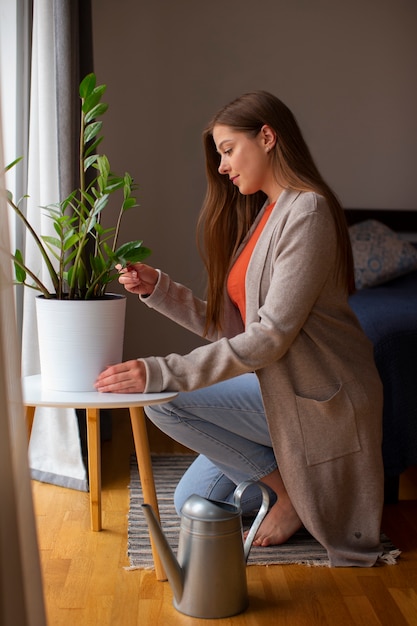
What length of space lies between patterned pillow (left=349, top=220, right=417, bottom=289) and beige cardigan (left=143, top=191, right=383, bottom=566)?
1654 millimetres

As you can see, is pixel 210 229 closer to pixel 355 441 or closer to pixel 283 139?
pixel 283 139

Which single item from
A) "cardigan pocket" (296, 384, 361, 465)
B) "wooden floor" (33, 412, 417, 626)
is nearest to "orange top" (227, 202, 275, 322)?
"cardigan pocket" (296, 384, 361, 465)

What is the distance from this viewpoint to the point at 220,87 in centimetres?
413

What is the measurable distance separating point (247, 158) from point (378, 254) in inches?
74.3

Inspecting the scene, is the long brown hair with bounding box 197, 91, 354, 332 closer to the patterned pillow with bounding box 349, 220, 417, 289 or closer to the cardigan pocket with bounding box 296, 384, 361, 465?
the cardigan pocket with bounding box 296, 384, 361, 465

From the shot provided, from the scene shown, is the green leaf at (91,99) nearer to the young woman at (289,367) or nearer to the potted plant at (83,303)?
the potted plant at (83,303)

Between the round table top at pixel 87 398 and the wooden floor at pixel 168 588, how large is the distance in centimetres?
46

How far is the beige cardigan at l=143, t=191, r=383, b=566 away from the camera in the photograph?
2080 millimetres

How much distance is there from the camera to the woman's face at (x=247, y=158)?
219cm

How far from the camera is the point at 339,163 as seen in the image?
169 inches

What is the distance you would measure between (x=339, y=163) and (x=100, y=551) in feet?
8.51

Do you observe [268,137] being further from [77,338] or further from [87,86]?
[77,338]

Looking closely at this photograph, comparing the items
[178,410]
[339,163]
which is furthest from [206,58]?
[178,410]

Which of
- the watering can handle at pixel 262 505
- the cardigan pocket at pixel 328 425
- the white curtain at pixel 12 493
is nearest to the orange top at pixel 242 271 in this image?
the cardigan pocket at pixel 328 425
